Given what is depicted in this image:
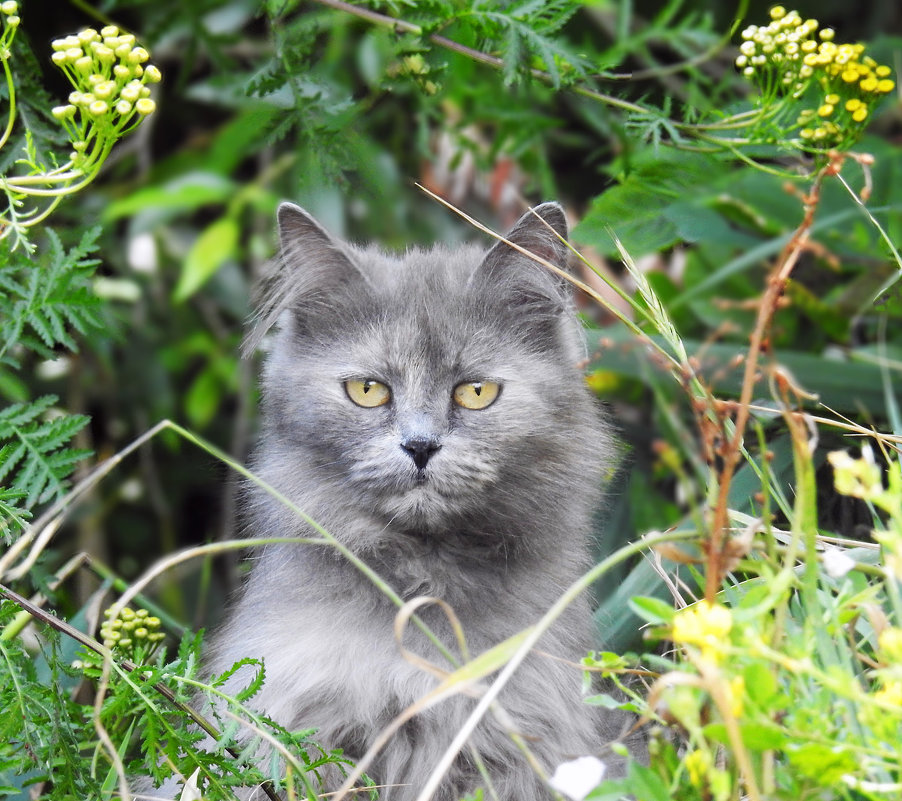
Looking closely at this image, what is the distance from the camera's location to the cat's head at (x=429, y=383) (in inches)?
69.4

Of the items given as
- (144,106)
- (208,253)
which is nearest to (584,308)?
(208,253)

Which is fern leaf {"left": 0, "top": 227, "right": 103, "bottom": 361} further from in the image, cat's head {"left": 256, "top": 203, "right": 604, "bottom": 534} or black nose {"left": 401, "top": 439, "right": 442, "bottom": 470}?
black nose {"left": 401, "top": 439, "right": 442, "bottom": 470}

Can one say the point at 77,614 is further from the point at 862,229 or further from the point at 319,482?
the point at 862,229

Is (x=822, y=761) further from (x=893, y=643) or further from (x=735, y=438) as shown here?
(x=735, y=438)

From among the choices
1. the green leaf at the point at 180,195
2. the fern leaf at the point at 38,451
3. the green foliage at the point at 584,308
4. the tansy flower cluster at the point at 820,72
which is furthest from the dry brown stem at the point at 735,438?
the green leaf at the point at 180,195

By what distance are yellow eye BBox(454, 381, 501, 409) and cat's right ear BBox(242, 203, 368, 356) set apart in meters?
0.30

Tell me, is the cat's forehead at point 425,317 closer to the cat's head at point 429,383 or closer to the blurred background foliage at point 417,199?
the cat's head at point 429,383

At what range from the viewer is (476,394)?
185 cm

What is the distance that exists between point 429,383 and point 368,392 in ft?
0.39

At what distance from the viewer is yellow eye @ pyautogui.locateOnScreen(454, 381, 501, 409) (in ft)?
6.03

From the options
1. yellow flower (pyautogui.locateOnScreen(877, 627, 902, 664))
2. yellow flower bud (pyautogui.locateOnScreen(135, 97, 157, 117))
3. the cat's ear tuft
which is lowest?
yellow flower (pyautogui.locateOnScreen(877, 627, 902, 664))

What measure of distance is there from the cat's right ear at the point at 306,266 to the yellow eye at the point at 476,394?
0.98ft

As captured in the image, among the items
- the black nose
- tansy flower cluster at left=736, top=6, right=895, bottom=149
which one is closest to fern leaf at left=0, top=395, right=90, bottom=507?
the black nose

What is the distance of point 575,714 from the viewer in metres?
1.81
